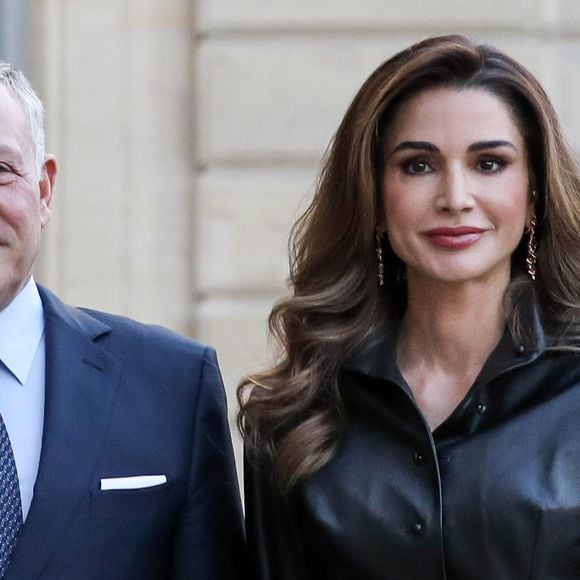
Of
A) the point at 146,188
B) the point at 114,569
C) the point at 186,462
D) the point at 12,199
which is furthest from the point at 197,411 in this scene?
the point at 146,188

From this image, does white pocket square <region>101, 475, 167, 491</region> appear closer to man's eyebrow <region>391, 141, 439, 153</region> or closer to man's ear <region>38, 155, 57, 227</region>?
man's ear <region>38, 155, 57, 227</region>

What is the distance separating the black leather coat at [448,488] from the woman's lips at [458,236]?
0.21m

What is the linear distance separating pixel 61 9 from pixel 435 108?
3061 millimetres

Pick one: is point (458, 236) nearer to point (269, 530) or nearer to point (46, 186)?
point (269, 530)

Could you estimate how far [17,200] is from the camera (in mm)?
3350

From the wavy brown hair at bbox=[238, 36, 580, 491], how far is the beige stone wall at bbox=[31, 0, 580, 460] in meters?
2.48

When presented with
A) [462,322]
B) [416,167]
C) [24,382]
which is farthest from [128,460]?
[416,167]

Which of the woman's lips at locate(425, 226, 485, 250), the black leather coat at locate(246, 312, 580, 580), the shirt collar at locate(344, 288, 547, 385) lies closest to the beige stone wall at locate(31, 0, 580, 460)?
the shirt collar at locate(344, 288, 547, 385)

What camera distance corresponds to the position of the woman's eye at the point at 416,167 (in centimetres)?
338

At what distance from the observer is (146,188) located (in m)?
6.20

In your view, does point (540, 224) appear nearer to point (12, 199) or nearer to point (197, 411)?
point (197, 411)

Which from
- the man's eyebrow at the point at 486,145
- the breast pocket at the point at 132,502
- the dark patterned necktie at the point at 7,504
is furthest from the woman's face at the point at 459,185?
the dark patterned necktie at the point at 7,504

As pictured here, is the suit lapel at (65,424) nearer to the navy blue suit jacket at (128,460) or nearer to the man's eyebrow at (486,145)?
the navy blue suit jacket at (128,460)

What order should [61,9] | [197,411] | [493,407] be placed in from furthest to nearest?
1. [61,9]
2. [197,411]
3. [493,407]
